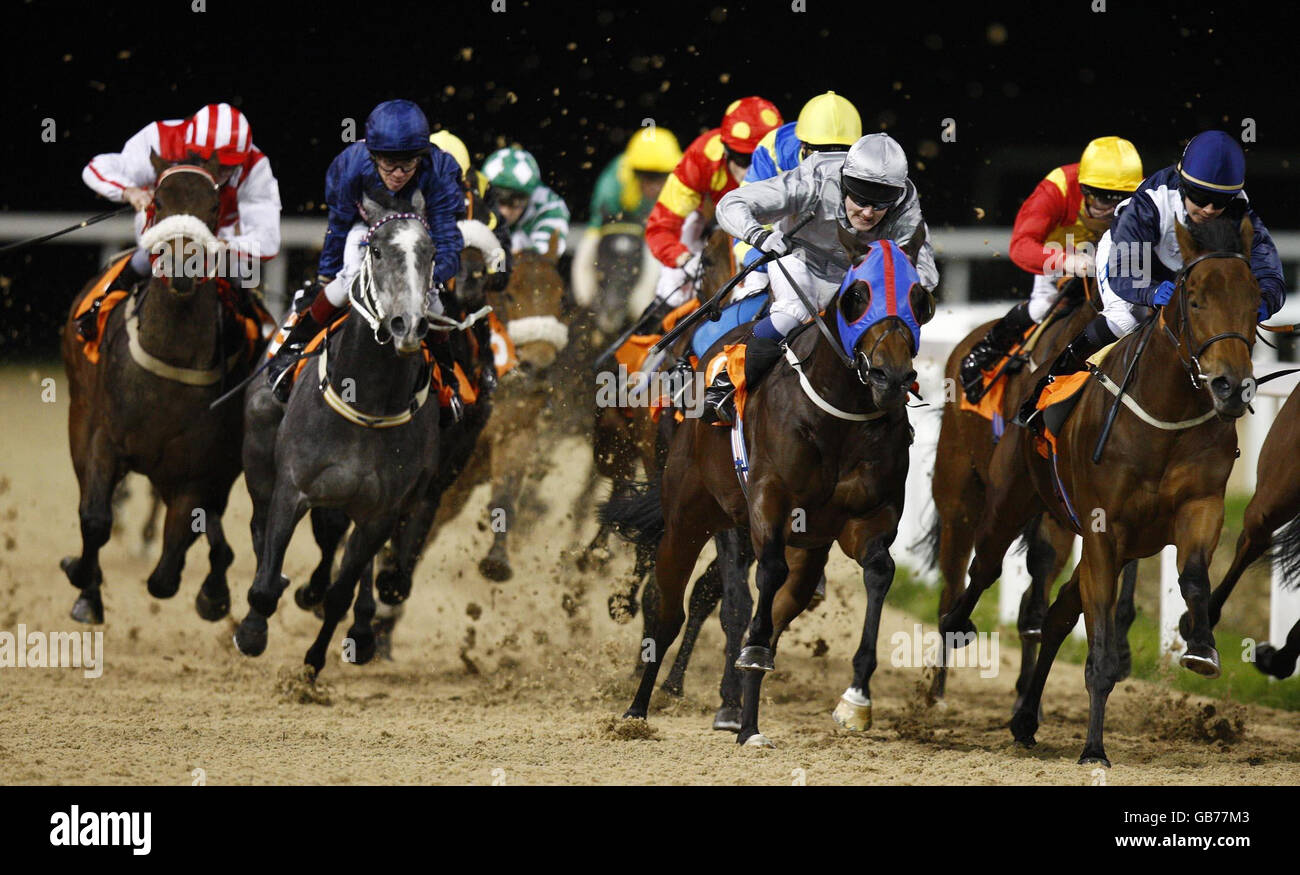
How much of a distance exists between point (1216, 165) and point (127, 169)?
4.28m

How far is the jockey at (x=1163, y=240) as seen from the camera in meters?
5.11

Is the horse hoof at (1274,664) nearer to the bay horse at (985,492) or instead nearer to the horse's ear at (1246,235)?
the bay horse at (985,492)

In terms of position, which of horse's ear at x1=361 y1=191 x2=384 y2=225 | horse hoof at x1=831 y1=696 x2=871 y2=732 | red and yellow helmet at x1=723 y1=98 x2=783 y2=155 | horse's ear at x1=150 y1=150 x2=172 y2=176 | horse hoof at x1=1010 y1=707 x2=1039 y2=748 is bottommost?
horse hoof at x1=1010 y1=707 x2=1039 y2=748

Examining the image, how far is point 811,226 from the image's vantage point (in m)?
5.91

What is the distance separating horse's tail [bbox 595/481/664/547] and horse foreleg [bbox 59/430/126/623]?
1936 mm

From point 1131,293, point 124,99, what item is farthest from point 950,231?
point 1131,293

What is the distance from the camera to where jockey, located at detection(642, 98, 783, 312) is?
7656mm

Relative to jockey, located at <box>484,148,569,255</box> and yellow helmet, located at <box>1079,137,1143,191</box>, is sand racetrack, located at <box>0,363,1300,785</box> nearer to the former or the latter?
jockey, located at <box>484,148,569,255</box>

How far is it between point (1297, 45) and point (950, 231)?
9.98 ft

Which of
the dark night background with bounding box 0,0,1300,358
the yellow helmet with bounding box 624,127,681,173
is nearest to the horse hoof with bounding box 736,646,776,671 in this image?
the yellow helmet with bounding box 624,127,681,173

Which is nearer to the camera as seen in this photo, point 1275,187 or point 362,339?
point 362,339

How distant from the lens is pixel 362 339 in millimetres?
6203

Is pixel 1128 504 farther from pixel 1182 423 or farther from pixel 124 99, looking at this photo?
pixel 124 99

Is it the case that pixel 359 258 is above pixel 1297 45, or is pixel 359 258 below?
below
